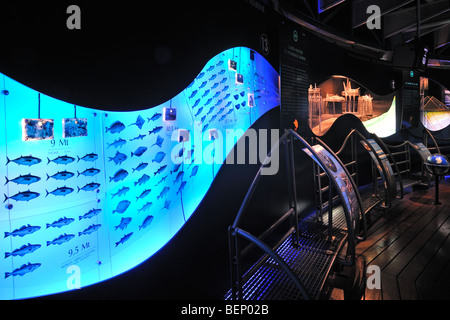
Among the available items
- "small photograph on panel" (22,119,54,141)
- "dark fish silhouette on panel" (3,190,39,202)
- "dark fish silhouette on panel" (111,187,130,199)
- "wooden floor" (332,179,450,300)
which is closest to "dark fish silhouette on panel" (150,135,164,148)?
"dark fish silhouette on panel" (111,187,130,199)

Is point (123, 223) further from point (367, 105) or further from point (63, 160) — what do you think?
point (367, 105)

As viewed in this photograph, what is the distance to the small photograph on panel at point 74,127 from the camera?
1.49 metres

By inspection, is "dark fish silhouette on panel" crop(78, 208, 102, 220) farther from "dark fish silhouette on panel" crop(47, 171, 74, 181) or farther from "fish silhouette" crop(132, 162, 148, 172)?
"fish silhouette" crop(132, 162, 148, 172)

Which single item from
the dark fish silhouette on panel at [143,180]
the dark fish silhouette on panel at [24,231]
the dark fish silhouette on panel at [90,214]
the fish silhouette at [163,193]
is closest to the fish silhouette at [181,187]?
the fish silhouette at [163,193]

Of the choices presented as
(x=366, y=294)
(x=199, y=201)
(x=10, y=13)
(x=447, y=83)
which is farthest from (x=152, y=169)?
(x=447, y=83)

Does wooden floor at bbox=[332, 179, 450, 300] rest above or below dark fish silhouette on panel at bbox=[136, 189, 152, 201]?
below

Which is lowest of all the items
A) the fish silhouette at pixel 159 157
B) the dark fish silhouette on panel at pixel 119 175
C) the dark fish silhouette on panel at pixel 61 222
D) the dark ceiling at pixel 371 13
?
the dark fish silhouette on panel at pixel 61 222

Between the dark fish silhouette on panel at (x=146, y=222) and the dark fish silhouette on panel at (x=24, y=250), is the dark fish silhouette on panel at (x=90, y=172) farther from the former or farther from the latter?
the dark fish silhouette on panel at (x=146, y=222)

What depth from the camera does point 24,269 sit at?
1.35m

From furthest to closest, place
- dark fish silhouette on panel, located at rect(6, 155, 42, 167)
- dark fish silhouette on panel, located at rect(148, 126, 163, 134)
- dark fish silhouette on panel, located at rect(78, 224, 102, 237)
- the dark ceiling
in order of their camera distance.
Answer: the dark ceiling < dark fish silhouette on panel, located at rect(148, 126, 163, 134) < dark fish silhouette on panel, located at rect(78, 224, 102, 237) < dark fish silhouette on panel, located at rect(6, 155, 42, 167)

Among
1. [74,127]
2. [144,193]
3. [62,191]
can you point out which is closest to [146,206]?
[144,193]

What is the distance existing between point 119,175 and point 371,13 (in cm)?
631

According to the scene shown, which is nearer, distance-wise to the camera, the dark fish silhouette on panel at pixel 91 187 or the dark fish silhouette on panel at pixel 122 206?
the dark fish silhouette on panel at pixel 91 187

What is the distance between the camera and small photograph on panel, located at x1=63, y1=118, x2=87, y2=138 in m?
1.49
